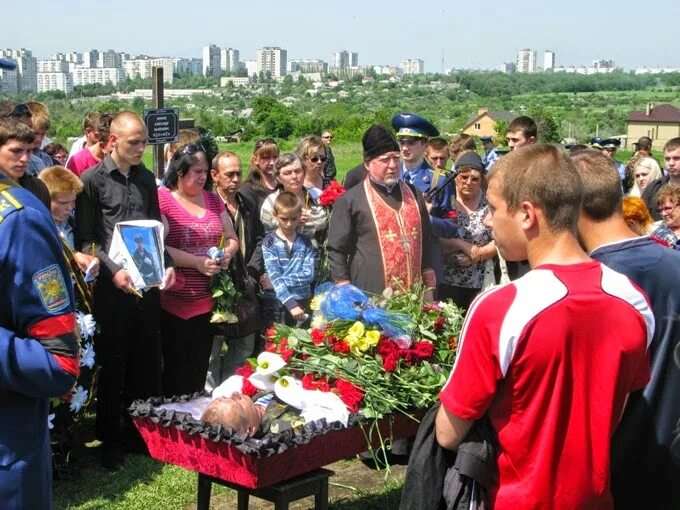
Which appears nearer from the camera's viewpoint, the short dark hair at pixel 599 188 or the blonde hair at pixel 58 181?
the short dark hair at pixel 599 188

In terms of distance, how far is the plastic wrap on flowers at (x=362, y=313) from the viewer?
4.79 m

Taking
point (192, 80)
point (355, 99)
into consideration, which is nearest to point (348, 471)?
point (355, 99)

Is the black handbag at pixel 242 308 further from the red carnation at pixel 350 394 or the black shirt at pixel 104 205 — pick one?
the red carnation at pixel 350 394

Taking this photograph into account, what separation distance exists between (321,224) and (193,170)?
1.31 m

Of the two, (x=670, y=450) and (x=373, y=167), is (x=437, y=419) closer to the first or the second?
(x=670, y=450)

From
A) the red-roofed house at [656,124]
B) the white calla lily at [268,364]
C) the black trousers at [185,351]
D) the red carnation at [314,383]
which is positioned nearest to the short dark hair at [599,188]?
the red carnation at [314,383]

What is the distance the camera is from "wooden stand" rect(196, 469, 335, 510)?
13.5 ft

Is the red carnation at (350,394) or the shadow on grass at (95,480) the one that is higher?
the red carnation at (350,394)

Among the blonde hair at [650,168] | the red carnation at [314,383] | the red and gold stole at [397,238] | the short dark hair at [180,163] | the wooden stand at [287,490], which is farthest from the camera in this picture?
the blonde hair at [650,168]

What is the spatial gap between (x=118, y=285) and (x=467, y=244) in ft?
9.15

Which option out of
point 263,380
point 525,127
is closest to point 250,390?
point 263,380

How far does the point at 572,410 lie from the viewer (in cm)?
284

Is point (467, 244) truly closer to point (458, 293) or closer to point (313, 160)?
point (458, 293)

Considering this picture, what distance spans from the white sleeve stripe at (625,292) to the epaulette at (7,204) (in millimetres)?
1819
